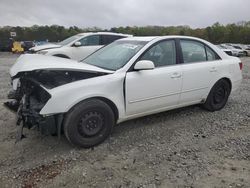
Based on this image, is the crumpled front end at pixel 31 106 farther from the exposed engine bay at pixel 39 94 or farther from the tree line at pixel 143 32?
the tree line at pixel 143 32

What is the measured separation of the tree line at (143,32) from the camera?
1492 inches

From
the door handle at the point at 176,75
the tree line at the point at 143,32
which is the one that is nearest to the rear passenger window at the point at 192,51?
the door handle at the point at 176,75

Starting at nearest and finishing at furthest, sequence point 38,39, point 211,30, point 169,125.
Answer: point 169,125 < point 38,39 < point 211,30

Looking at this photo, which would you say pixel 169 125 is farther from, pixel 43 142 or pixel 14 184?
pixel 14 184

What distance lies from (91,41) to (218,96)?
6.54 m

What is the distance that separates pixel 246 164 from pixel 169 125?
1504 millimetres

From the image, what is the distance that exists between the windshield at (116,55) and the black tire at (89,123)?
2.38ft

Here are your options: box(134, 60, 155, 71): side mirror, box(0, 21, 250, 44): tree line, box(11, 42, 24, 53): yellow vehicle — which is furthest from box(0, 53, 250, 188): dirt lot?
box(0, 21, 250, 44): tree line

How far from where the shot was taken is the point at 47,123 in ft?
11.3

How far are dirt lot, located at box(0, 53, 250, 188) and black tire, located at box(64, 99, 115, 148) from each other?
0.48 feet

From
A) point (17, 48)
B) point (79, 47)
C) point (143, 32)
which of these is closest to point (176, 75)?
point (79, 47)

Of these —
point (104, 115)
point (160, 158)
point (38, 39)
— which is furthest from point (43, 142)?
point (38, 39)

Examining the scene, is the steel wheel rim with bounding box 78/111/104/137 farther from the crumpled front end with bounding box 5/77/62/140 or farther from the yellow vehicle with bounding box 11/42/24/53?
the yellow vehicle with bounding box 11/42/24/53

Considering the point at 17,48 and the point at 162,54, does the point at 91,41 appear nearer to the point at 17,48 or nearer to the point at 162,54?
the point at 162,54
